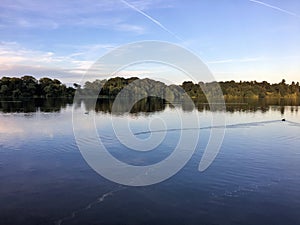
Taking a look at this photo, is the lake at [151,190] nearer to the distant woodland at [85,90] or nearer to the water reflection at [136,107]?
the water reflection at [136,107]

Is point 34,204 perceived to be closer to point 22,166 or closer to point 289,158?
point 22,166

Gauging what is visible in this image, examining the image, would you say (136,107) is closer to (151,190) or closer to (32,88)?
(151,190)

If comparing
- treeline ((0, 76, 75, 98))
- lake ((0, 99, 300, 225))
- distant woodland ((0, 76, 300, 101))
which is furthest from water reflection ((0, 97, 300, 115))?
treeline ((0, 76, 75, 98))

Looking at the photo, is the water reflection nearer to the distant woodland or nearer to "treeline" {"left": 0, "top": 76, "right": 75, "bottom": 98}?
the distant woodland

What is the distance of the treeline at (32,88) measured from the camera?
125938 millimetres

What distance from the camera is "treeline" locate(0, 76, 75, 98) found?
12594cm

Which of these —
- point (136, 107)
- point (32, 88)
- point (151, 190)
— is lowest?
point (151, 190)

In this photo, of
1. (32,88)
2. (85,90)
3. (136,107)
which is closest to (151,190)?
(136,107)

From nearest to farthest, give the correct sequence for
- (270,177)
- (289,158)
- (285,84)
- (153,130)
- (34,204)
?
(34,204), (270,177), (289,158), (153,130), (285,84)

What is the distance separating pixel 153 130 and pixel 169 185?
17.8 meters

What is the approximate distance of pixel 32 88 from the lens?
130 m

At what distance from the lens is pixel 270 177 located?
16.4 meters

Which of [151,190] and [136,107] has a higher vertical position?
[136,107]

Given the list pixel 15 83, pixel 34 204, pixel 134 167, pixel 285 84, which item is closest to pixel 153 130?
pixel 134 167
